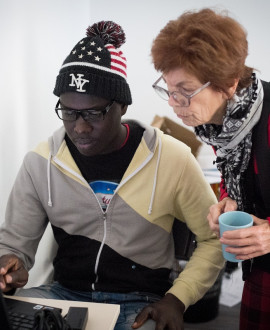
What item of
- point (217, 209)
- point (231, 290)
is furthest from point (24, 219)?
point (231, 290)

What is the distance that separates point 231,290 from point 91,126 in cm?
195

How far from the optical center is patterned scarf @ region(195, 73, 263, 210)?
123 centimetres

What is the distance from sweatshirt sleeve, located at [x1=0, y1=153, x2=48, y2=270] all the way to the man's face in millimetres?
260

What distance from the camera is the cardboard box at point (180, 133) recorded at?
8.62 ft

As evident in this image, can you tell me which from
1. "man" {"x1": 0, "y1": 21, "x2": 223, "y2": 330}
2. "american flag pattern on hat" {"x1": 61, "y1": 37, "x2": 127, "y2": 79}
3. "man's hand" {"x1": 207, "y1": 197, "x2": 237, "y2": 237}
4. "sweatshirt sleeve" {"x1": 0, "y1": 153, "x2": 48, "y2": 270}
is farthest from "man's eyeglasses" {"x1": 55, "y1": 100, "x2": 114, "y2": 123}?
"man's hand" {"x1": 207, "y1": 197, "x2": 237, "y2": 237}

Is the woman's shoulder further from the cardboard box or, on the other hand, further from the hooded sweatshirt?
the cardboard box

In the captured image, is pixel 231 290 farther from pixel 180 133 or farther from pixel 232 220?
pixel 232 220

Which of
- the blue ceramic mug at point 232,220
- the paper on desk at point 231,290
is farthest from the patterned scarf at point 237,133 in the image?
the paper on desk at point 231,290

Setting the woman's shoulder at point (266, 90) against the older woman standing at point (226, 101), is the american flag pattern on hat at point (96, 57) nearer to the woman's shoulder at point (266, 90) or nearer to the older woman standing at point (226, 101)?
the older woman standing at point (226, 101)

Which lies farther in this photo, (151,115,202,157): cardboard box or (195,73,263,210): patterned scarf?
(151,115,202,157): cardboard box

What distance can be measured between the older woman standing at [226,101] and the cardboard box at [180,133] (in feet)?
3.98

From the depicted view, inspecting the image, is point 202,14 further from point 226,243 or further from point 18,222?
point 18,222

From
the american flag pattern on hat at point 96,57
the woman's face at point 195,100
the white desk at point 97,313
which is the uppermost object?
the american flag pattern on hat at point 96,57

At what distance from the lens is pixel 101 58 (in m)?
1.54
